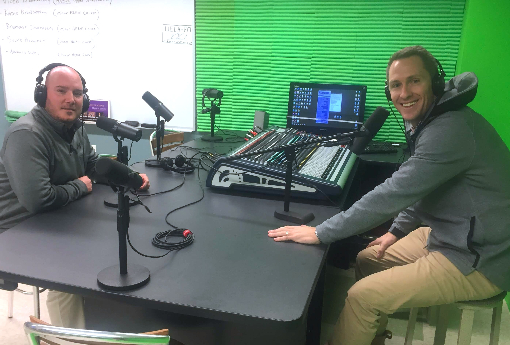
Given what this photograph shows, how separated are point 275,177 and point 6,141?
108cm

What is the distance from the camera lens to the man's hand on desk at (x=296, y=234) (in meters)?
1.17

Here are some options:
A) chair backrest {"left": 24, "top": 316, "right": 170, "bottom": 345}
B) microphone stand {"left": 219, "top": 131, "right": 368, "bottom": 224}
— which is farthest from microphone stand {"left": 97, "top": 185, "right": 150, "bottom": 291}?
microphone stand {"left": 219, "top": 131, "right": 368, "bottom": 224}

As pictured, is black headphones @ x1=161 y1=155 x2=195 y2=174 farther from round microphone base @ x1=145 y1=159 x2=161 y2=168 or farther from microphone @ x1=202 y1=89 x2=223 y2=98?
microphone @ x1=202 y1=89 x2=223 y2=98

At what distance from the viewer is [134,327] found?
3.86 ft

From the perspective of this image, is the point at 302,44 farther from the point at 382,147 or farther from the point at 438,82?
the point at 438,82

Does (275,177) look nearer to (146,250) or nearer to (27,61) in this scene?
(146,250)

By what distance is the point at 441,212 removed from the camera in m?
1.32

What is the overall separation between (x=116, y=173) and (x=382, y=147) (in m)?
2.06

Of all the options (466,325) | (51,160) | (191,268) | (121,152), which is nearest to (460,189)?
(466,325)

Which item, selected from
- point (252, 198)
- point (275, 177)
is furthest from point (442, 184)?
point (252, 198)

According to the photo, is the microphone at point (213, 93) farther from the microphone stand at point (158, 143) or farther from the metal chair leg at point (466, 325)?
the metal chair leg at point (466, 325)

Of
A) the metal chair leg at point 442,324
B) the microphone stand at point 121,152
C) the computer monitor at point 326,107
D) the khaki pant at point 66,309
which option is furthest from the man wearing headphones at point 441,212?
the computer monitor at point 326,107

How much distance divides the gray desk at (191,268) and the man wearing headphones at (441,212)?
0.55 ft

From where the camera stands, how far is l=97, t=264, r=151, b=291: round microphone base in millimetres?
884
